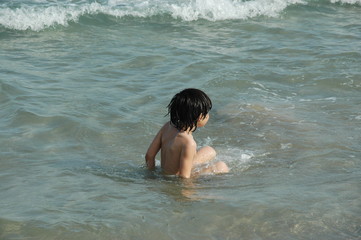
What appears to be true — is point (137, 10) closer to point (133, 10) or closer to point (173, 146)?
point (133, 10)

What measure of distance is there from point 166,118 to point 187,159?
2.27 metres

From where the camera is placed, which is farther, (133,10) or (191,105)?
(133,10)

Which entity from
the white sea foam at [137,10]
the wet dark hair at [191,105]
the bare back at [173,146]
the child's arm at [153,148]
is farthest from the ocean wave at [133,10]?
the wet dark hair at [191,105]

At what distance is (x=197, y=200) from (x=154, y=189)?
1.60 ft

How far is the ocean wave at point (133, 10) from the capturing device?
1277 cm

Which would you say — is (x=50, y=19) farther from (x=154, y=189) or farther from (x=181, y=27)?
(x=154, y=189)

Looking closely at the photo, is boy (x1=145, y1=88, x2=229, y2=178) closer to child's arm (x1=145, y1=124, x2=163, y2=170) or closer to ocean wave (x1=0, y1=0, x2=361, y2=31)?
child's arm (x1=145, y1=124, x2=163, y2=170)

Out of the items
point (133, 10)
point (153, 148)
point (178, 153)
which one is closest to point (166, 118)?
point (153, 148)

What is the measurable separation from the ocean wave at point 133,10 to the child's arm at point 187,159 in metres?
8.22

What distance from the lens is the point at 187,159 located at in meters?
4.95

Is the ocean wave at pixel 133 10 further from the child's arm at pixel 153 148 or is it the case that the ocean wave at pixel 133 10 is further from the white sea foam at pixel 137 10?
the child's arm at pixel 153 148

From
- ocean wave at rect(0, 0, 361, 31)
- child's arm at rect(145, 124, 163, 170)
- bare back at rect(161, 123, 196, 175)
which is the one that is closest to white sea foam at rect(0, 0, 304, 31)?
ocean wave at rect(0, 0, 361, 31)

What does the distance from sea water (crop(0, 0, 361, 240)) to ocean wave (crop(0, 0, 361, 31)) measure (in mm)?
81

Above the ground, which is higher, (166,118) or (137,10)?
(137,10)
